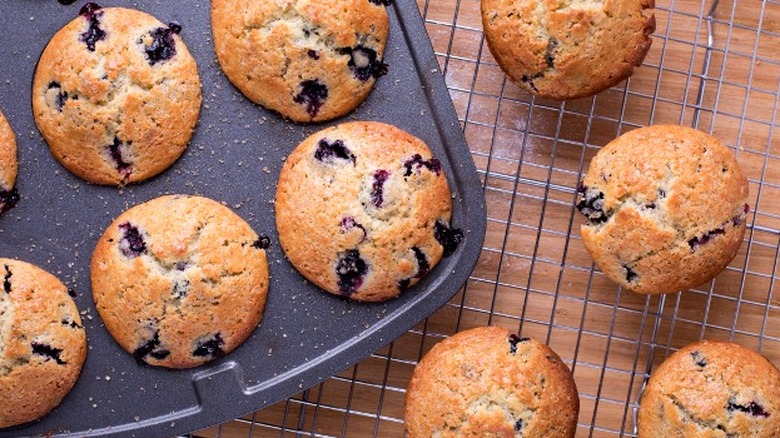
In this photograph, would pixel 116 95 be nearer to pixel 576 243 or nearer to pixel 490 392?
pixel 490 392

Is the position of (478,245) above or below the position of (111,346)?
above

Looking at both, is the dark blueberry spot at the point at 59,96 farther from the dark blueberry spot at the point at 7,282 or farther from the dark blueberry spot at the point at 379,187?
the dark blueberry spot at the point at 379,187

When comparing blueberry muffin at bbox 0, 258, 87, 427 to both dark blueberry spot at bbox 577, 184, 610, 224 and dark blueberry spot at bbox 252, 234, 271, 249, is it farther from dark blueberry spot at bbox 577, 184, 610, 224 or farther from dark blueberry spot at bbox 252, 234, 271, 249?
dark blueberry spot at bbox 577, 184, 610, 224

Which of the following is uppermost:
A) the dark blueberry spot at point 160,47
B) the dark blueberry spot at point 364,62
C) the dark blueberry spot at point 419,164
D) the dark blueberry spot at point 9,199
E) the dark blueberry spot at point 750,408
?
the dark blueberry spot at point 160,47

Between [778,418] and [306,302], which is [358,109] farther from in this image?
[778,418]

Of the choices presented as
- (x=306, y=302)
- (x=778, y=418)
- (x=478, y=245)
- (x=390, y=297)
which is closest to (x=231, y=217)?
(x=306, y=302)

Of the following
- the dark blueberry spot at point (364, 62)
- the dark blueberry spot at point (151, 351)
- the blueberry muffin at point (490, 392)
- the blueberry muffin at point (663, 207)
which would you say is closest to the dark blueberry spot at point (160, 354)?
the dark blueberry spot at point (151, 351)
